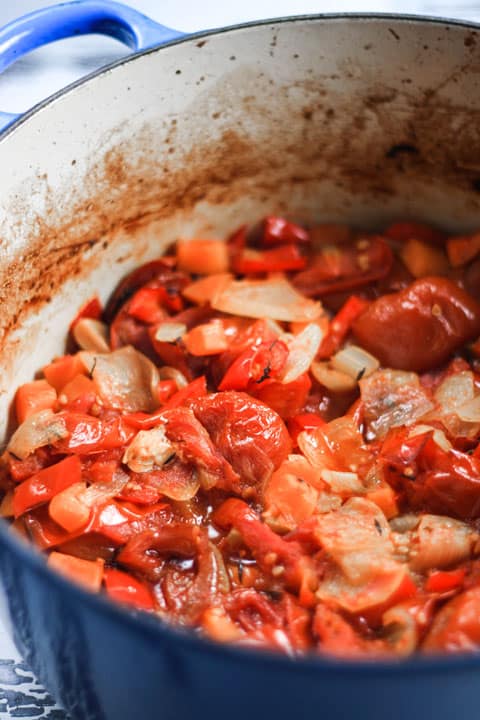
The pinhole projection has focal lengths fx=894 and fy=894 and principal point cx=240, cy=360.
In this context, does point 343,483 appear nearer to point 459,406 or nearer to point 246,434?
point 246,434

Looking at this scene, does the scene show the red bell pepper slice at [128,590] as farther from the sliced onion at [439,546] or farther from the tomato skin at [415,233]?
the tomato skin at [415,233]

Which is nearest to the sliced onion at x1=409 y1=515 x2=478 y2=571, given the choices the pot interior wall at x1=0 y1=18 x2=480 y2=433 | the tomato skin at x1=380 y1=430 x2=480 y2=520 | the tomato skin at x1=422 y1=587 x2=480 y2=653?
the tomato skin at x1=380 y1=430 x2=480 y2=520

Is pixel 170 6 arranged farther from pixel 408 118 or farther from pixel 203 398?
pixel 203 398

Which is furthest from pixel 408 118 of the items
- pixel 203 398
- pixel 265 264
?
pixel 203 398

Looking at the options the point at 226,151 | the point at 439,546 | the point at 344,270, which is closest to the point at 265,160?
the point at 226,151

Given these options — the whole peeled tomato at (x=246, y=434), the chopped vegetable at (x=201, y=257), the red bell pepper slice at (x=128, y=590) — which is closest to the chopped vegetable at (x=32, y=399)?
the whole peeled tomato at (x=246, y=434)

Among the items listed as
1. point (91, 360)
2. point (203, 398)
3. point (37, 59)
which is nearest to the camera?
point (203, 398)

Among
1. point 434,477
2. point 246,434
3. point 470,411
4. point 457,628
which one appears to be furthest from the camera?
point 470,411

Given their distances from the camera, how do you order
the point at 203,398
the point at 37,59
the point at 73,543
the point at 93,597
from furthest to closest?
the point at 37,59 < the point at 203,398 < the point at 73,543 < the point at 93,597
